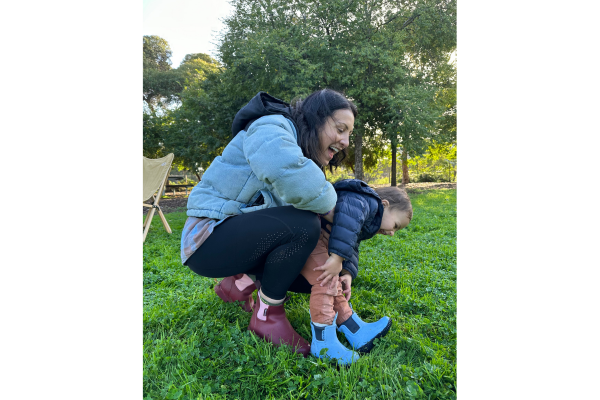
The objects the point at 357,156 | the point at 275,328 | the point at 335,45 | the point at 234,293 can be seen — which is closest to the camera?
the point at 275,328

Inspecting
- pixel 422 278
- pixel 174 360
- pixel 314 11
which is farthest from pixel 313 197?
pixel 314 11

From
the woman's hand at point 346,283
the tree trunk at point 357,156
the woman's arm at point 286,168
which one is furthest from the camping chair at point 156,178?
the tree trunk at point 357,156

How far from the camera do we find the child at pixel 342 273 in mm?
1212

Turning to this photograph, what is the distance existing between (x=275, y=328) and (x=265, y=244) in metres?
0.36

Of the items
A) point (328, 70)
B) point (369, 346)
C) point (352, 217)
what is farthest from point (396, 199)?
point (328, 70)

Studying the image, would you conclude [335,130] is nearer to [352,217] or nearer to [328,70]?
[352,217]

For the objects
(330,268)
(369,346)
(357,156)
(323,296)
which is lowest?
(357,156)

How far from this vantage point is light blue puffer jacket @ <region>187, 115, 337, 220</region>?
41.1 inches

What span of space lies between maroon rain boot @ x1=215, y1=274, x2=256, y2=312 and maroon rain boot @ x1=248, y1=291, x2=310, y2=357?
0.31 m

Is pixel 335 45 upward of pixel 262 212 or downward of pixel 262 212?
upward

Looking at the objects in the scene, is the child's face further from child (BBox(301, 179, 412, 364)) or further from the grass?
the grass

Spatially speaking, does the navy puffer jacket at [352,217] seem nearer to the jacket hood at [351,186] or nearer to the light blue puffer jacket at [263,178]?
the jacket hood at [351,186]

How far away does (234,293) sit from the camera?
1683mm
